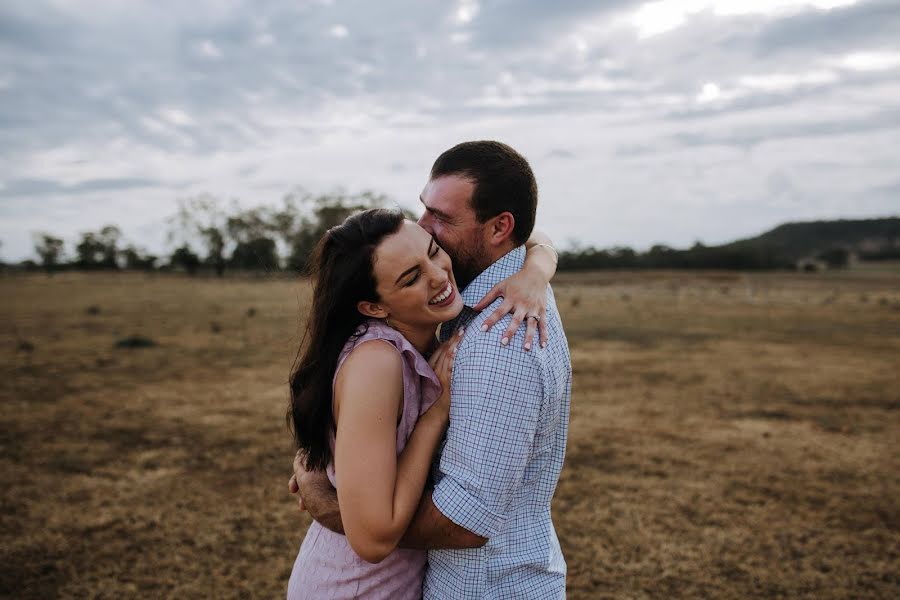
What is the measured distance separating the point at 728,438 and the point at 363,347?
7827 mm

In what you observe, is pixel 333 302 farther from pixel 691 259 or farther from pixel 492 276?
pixel 691 259

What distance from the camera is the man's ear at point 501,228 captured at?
2133mm

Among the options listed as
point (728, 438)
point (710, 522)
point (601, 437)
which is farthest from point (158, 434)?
point (728, 438)

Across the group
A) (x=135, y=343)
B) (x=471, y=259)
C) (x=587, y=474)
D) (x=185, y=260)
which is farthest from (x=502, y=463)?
(x=185, y=260)

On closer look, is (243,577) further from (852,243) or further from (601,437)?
(852,243)

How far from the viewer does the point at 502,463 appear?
1633mm

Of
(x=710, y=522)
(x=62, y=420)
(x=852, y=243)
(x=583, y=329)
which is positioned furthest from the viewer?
(x=852, y=243)

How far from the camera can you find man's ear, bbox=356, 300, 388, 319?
1.91m

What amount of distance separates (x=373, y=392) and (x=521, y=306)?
1.51 feet

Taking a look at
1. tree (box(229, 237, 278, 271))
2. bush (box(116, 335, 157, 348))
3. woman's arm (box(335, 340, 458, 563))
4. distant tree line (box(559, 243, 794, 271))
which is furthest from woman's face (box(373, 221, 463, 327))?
tree (box(229, 237, 278, 271))

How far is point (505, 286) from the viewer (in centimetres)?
193

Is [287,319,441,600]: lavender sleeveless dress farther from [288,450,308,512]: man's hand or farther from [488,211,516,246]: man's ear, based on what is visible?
[488,211,516,246]: man's ear

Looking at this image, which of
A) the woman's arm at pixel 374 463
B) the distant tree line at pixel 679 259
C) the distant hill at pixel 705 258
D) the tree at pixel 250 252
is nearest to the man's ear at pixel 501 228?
the woman's arm at pixel 374 463

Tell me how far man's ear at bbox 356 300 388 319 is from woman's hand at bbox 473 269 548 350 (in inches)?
11.6
